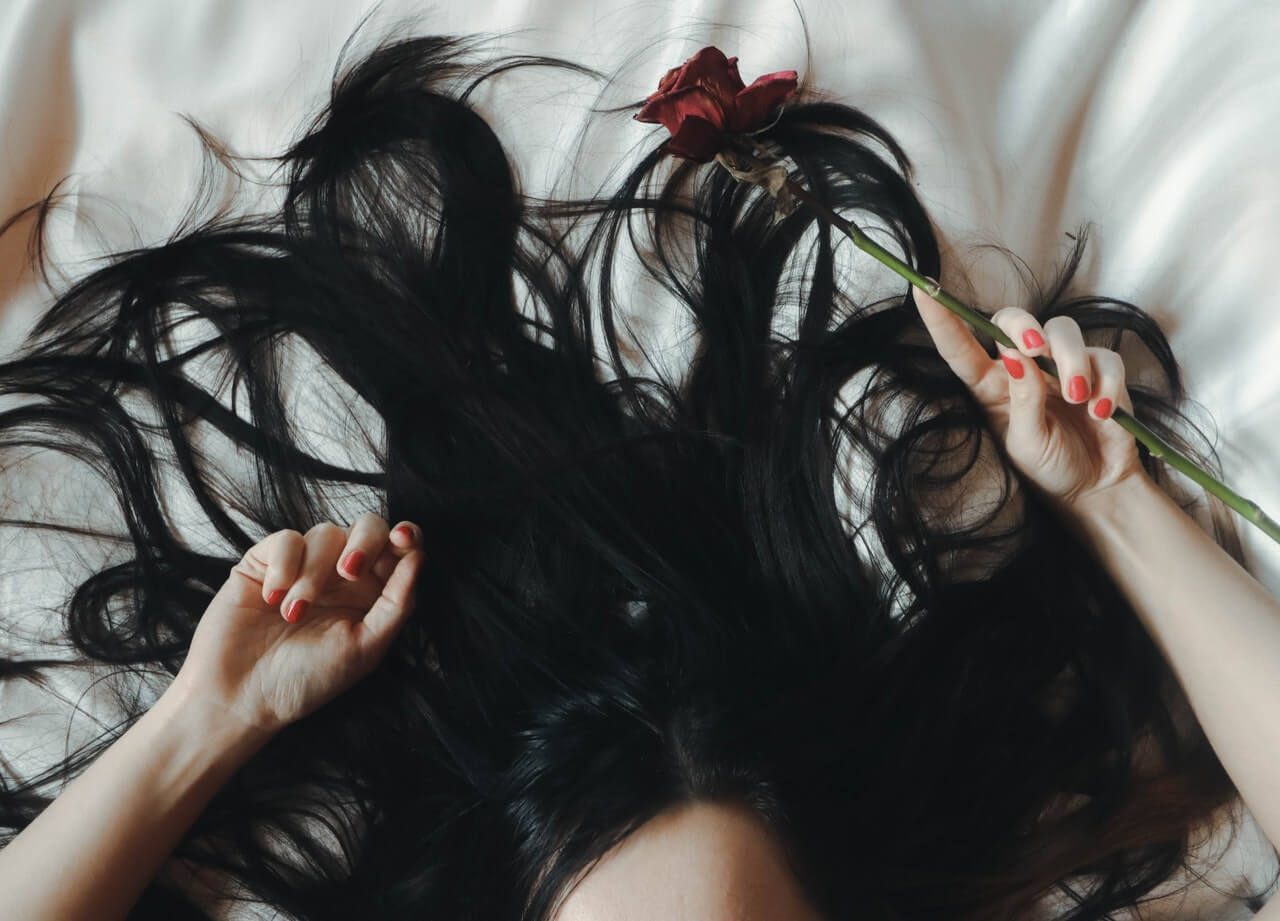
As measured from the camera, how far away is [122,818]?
0.85 metres

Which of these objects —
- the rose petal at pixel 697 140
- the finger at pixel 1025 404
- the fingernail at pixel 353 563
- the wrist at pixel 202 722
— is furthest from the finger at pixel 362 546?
the finger at pixel 1025 404

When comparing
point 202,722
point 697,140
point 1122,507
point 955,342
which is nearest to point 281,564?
point 202,722

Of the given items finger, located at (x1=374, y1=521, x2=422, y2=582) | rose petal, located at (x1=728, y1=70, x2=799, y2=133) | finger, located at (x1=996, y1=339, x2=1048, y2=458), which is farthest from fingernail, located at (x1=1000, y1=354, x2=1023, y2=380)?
finger, located at (x1=374, y1=521, x2=422, y2=582)

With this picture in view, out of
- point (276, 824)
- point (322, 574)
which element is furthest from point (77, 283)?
point (276, 824)

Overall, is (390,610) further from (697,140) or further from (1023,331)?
(1023,331)

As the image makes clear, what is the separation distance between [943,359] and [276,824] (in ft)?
2.37

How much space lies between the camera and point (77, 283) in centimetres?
98

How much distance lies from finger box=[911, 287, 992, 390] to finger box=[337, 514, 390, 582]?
48 cm

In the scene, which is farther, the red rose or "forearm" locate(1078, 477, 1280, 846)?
"forearm" locate(1078, 477, 1280, 846)

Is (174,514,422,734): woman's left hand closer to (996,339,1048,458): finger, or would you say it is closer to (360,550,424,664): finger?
(360,550,424,664): finger

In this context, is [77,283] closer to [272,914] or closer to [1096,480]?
[272,914]

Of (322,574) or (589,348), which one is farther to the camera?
(589,348)

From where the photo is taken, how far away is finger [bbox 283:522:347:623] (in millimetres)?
841

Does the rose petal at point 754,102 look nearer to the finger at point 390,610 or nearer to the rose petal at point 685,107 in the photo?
the rose petal at point 685,107
